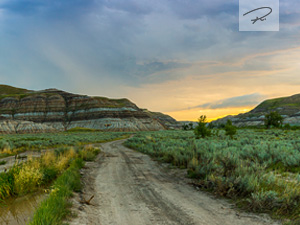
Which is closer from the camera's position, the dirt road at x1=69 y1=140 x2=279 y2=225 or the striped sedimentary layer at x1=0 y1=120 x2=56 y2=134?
the dirt road at x1=69 y1=140 x2=279 y2=225

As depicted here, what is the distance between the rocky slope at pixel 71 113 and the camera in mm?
113188

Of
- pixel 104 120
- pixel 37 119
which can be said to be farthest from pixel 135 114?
pixel 37 119

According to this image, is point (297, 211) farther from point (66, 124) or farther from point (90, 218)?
point (66, 124)

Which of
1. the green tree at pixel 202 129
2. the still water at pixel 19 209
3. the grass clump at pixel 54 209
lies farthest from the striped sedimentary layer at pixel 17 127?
the grass clump at pixel 54 209

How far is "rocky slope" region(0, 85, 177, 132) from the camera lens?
371 ft

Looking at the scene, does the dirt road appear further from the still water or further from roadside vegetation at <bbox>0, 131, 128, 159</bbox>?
roadside vegetation at <bbox>0, 131, 128, 159</bbox>

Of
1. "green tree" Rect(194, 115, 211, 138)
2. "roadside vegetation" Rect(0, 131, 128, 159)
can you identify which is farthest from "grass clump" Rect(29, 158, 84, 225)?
"green tree" Rect(194, 115, 211, 138)

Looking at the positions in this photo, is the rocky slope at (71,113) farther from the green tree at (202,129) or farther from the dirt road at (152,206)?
the dirt road at (152,206)

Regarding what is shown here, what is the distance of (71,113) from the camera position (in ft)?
404

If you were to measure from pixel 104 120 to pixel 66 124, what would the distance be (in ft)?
78.9

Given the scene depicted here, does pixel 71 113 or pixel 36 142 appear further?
pixel 71 113

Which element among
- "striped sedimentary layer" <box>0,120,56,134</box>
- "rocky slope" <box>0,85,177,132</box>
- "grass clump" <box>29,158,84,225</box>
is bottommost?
"striped sedimentary layer" <box>0,120,56,134</box>

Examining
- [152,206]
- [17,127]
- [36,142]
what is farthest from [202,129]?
[17,127]

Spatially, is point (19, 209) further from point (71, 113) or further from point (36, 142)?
point (71, 113)
